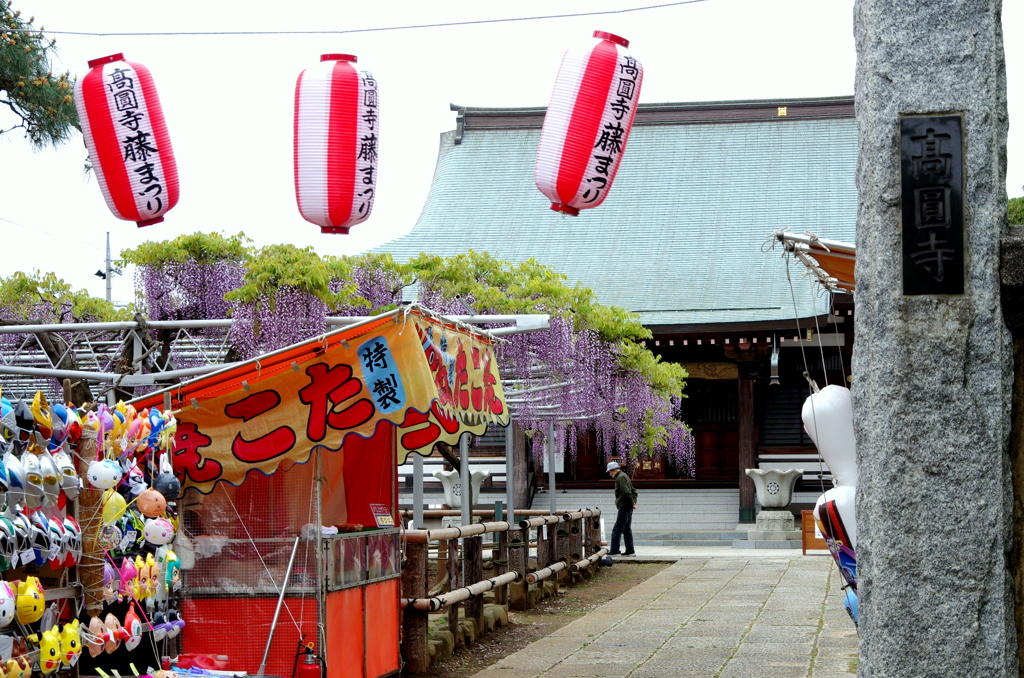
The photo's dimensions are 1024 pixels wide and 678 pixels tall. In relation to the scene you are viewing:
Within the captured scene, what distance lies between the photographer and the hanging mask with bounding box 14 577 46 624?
461 cm

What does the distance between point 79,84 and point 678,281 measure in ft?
48.4

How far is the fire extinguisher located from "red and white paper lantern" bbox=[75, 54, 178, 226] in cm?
329

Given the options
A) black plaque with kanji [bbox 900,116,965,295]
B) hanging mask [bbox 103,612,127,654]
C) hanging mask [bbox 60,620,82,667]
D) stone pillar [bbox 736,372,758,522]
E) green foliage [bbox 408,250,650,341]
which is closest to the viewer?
black plaque with kanji [bbox 900,116,965,295]

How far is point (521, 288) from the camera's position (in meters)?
12.1

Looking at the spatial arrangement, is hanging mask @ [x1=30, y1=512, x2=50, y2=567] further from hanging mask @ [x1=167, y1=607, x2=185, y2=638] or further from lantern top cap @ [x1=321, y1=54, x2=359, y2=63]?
lantern top cap @ [x1=321, y1=54, x2=359, y2=63]

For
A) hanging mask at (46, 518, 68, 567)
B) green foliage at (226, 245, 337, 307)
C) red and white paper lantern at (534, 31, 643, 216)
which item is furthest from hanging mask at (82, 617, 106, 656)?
green foliage at (226, 245, 337, 307)

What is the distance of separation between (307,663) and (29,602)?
231 cm

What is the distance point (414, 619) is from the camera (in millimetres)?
8094

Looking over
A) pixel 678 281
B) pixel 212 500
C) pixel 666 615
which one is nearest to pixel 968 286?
pixel 212 500

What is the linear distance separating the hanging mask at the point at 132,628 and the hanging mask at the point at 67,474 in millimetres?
765

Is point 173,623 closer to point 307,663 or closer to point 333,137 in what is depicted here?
point 307,663

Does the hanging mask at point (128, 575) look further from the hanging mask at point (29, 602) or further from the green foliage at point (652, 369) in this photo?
the green foliage at point (652, 369)

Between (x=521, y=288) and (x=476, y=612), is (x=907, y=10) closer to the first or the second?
(x=476, y=612)

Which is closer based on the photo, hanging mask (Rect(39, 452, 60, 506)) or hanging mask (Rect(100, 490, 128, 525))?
hanging mask (Rect(39, 452, 60, 506))
